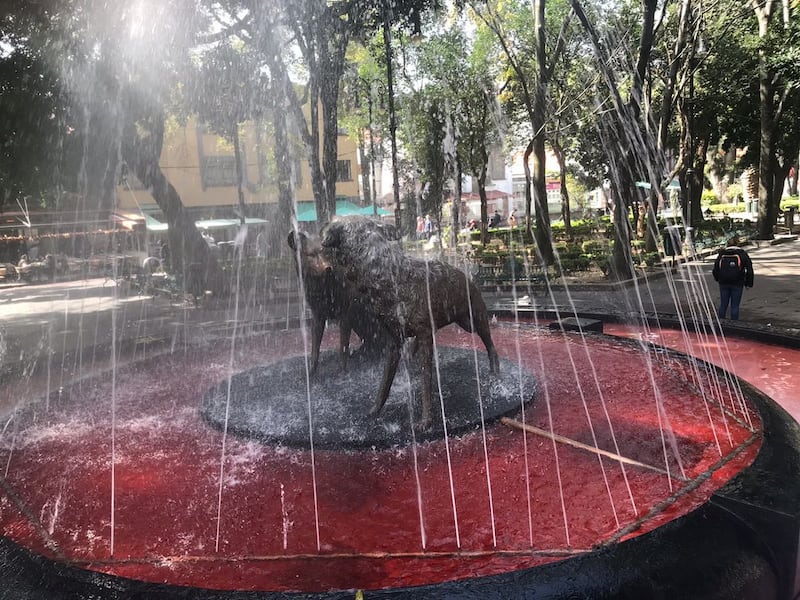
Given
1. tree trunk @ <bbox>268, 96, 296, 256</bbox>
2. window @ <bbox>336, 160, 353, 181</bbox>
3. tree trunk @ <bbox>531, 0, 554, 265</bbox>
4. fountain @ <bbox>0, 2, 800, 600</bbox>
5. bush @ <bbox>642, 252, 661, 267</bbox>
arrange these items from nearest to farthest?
1. fountain @ <bbox>0, 2, 800, 600</bbox>
2. tree trunk @ <bbox>531, 0, 554, 265</bbox>
3. tree trunk @ <bbox>268, 96, 296, 256</bbox>
4. bush @ <bbox>642, 252, 661, 267</bbox>
5. window @ <bbox>336, 160, 353, 181</bbox>

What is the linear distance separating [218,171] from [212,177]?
0.60 meters

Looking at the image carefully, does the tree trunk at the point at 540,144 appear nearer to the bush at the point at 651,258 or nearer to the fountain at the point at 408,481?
the bush at the point at 651,258

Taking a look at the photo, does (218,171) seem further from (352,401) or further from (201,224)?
(352,401)

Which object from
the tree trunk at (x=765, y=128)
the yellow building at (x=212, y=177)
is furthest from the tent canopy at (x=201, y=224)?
the tree trunk at (x=765, y=128)

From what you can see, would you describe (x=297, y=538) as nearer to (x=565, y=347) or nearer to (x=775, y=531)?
(x=775, y=531)

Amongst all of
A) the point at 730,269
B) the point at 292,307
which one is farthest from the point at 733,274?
the point at 292,307

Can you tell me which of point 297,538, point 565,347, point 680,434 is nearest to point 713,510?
point 680,434

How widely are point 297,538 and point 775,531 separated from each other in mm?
2528

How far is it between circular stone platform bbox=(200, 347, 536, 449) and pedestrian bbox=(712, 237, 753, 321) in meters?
4.94

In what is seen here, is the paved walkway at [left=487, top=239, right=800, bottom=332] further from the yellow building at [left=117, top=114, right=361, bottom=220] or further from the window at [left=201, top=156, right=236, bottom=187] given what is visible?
the window at [left=201, top=156, right=236, bottom=187]

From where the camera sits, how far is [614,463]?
412cm

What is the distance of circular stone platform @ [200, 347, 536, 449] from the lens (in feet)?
15.3

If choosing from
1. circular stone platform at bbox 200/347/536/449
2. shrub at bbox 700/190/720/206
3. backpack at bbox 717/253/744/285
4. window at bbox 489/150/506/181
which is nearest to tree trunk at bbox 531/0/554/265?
backpack at bbox 717/253/744/285

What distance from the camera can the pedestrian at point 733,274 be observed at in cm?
909
